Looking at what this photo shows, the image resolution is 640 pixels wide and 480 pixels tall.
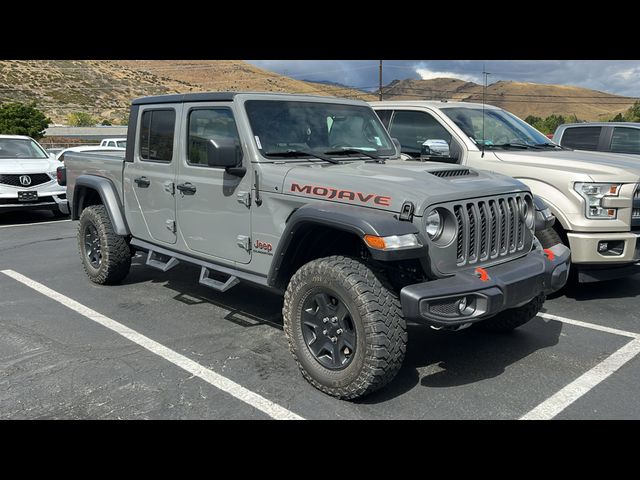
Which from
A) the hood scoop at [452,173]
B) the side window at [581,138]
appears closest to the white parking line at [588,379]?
the hood scoop at [452,173]

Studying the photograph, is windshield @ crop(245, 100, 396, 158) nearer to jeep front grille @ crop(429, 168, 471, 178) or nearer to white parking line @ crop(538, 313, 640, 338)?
jeep front grille @ crop(429, 168, 471, 178)

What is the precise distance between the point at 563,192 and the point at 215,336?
3655 millimetres

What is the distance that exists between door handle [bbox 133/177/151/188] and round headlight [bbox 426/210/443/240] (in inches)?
117

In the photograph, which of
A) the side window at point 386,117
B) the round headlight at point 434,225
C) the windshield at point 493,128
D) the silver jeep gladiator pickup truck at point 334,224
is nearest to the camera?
the silver jeep gladiator pickup truck at point 334,224

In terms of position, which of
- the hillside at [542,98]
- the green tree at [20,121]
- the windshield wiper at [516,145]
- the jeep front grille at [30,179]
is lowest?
the jeep front grille at [30,179]

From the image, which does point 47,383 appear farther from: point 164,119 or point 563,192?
point 563,192

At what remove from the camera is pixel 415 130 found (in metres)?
6.95

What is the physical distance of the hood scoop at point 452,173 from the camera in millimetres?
3957

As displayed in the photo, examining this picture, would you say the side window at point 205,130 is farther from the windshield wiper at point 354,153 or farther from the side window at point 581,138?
the side window at point 581,138

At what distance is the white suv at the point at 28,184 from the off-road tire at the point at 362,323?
26.4 feet

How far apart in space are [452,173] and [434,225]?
2.27 ft

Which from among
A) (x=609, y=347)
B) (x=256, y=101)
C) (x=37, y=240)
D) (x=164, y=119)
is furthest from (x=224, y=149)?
(x=37, y=240)

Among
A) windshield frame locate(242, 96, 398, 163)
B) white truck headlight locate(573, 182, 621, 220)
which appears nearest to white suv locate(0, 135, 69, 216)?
windshield frame locate(242, 96, 398, 163)
